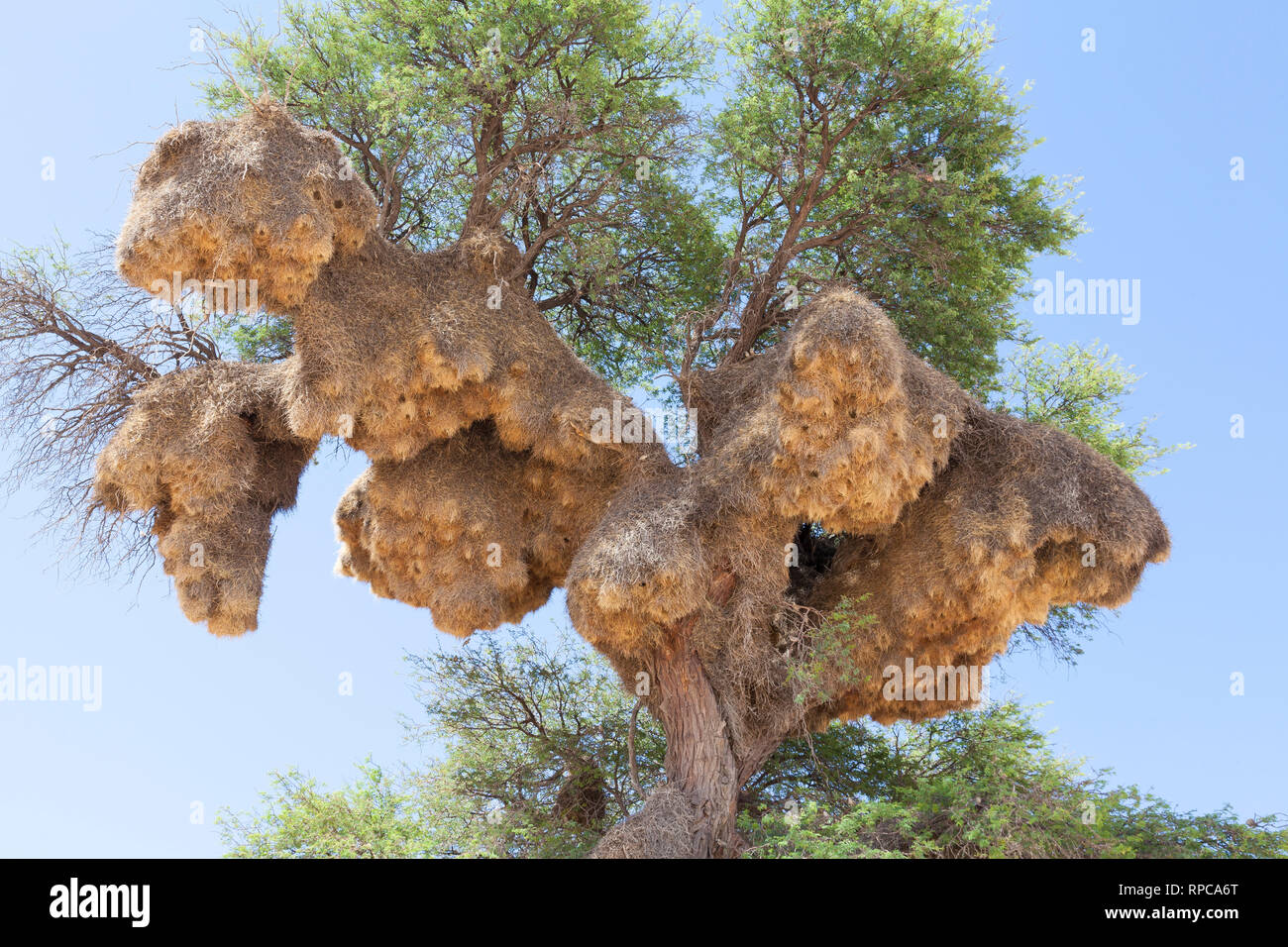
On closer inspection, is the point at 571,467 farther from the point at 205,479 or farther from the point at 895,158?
the point at 895,158

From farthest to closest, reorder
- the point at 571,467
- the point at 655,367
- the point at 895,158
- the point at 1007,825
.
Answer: the point at 655,367 < the point at 895,158 < the point at 571,467 < the point at 1007,825

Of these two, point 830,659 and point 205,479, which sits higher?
point 205,479

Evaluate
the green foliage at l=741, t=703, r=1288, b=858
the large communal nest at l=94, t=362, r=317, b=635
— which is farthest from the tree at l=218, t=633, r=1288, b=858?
the large communal nest at l=94, t=362, r=317, b=635

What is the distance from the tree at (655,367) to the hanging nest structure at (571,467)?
5 cm

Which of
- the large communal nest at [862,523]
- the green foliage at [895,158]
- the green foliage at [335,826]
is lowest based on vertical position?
the green foliage at [335,826]

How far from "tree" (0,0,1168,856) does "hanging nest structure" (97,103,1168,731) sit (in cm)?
5

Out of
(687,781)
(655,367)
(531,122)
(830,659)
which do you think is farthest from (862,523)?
(531,122)

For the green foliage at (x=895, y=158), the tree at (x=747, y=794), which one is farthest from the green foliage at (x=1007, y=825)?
the green foliage at (x=895, y=158)

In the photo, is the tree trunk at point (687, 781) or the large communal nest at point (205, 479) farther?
the large communal nest at point (205, 479)

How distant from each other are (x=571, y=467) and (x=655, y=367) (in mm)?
4539

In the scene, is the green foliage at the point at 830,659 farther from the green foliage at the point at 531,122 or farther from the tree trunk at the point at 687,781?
the green foliage at the point at 531,122

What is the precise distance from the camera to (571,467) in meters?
16.8

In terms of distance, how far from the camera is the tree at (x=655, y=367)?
14.9 metres
